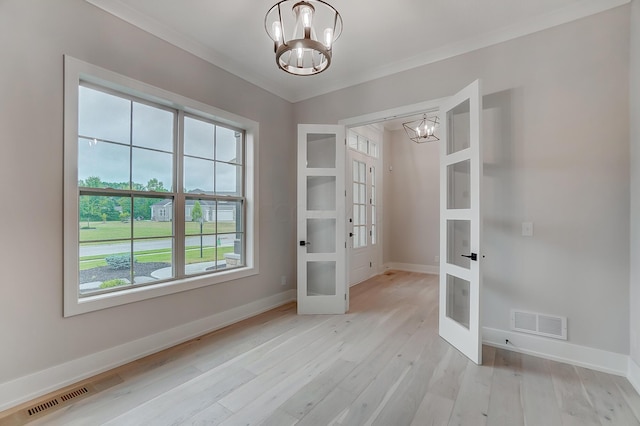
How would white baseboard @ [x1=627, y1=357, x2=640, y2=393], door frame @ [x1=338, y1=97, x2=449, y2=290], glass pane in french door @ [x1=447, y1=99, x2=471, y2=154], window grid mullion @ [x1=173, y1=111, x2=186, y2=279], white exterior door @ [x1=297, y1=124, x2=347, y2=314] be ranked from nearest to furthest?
white baseboard @ [x1=627, y1=357, x2=640, y2=393], glass pane in french door @ [x1=447, y1=99, x2=471, y2=154], window grid mullion @ [x1=173, y1=111, x2=186, y2=279], door frame @ [x1=338, y1=97, x2=449, y2=290], white exterior door @ [x1=297, y1=124, x2=347, y2=314]

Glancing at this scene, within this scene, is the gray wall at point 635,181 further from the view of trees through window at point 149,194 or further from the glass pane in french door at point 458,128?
the view of trees through window at point 149,194

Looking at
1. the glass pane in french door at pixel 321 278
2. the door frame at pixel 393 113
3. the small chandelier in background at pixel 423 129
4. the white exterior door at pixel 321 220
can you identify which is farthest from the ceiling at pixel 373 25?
the glass pane in french door at pixel 321 278

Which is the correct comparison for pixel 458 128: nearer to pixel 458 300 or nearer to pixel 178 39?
pixel 458 300

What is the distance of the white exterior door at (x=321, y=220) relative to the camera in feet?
12.0

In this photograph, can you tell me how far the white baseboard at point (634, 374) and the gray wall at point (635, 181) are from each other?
0.12 ft

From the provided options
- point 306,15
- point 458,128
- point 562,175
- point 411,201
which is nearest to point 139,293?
point 306,15

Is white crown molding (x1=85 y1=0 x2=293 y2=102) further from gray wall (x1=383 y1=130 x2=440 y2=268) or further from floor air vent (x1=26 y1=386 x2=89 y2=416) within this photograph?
gray wall (x1=383 y1=130 x2=440 y2=268)

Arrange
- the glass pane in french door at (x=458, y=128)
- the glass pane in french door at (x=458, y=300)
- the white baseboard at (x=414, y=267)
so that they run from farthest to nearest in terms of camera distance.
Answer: the white baseboard at (x=414, y=267)
the glass pane in french door at (x=458, y=128)
the glass pane in french door at (x=458, y=300)

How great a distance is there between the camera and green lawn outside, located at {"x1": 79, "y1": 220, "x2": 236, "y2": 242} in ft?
7.86

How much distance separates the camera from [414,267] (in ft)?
20.5

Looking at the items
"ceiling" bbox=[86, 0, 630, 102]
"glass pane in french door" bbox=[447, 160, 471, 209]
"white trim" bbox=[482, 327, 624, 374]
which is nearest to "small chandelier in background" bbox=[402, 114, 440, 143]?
"ceiling" bbox=[86, 0, 630, 102]

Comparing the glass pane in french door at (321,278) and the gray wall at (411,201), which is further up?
the gray wall at (411,201)

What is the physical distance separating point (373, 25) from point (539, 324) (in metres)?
3.15

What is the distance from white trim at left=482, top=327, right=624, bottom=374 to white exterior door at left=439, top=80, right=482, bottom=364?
39cm
